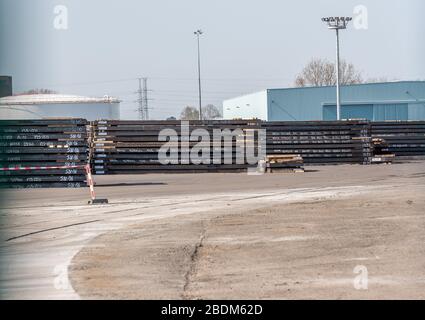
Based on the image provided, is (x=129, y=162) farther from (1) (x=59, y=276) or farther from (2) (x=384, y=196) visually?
(1) (x=59, y=276)

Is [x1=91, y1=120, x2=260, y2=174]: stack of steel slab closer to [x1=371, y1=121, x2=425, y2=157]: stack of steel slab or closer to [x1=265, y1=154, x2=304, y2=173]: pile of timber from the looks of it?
[x1=265, y1=154, x2=304, y2=173]: pile of timber

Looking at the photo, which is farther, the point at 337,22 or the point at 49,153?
the point at 337,22

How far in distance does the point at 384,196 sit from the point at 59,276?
474 inches

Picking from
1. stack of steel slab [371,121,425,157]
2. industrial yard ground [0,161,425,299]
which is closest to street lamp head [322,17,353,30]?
stack of steel slab [371,121,425,157]

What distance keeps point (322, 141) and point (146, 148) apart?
935 cm

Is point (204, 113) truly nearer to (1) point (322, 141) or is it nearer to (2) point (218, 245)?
(1) point (322, 141)

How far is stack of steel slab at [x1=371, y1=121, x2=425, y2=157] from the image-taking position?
145ft

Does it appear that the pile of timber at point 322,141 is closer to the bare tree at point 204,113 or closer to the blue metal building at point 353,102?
the blue metal building at point 353,102

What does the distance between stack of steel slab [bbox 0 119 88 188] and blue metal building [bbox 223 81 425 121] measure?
39993 millimetres

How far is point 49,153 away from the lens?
92.5ft

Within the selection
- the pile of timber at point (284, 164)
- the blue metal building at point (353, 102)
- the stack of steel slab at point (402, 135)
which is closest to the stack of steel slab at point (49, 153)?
the pile of timber at point (284, 164)

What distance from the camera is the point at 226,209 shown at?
18078 millimetres

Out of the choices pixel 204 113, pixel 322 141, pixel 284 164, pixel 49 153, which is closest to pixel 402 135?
pixel 322 141

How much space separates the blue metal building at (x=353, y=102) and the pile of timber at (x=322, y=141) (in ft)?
86.9
